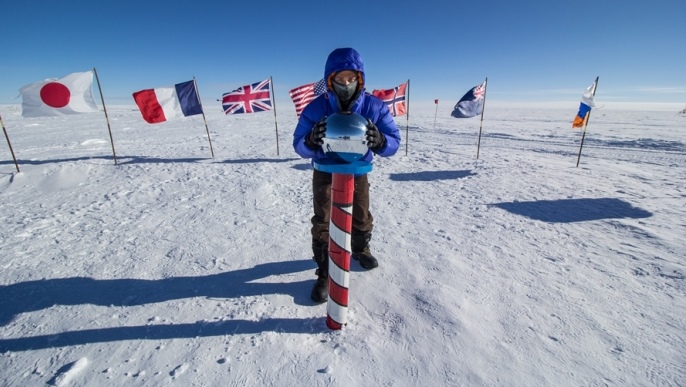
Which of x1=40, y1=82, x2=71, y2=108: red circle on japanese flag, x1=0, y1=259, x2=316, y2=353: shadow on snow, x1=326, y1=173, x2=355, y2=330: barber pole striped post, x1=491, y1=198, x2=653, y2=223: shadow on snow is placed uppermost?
x1=40, y1=82, x2=71, y2=108: red circle on japanese flag

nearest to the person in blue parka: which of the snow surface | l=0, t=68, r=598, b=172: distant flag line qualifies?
the snow surface

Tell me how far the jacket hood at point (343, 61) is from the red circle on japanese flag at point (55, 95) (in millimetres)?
9615

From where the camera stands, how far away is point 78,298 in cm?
281

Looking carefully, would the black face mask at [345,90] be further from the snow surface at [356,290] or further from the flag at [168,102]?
the flag at [168,102]

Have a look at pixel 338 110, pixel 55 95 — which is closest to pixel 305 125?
pixel 338 110

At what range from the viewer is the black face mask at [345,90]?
2117 mm

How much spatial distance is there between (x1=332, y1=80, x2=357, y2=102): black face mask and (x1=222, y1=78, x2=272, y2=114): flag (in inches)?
340

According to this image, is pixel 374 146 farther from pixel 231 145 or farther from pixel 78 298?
pixel 231 145

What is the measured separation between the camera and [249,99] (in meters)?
10.2

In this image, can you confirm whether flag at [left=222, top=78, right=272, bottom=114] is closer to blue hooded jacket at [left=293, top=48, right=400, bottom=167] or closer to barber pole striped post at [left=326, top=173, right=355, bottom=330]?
blue hooded jacket at [left=293, top=48, right=400, bottom=167]

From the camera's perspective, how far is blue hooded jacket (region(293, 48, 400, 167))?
215 centimetres

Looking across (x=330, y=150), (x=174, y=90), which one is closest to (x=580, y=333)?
(x=330, y=150)

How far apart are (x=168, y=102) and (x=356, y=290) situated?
9.63 meters

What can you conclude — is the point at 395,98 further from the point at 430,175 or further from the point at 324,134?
the point at 324,134
